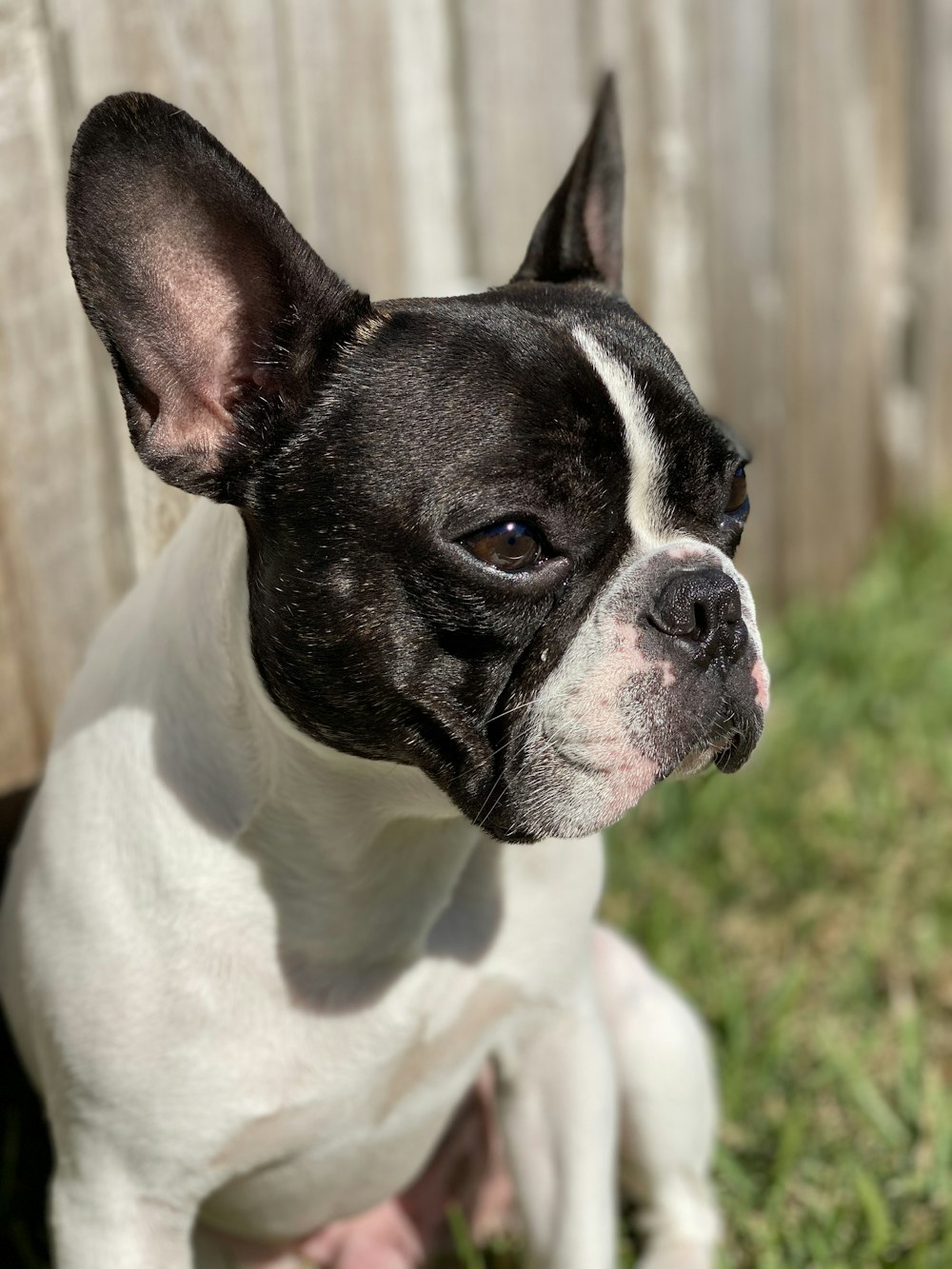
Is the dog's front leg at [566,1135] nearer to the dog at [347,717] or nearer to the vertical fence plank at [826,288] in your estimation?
the dog at [347,717]

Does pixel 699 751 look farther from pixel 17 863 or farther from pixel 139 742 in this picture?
pixel 17 863

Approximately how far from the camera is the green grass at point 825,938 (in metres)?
2.90

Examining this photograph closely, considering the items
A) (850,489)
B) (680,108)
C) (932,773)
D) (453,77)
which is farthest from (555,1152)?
(850,489)

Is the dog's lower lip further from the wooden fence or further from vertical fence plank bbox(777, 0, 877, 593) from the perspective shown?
vertical fence plank bbox(777, 0, 877, 593)

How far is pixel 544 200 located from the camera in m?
4.02

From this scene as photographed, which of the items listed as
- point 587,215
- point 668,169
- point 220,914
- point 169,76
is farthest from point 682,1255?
point 668,169

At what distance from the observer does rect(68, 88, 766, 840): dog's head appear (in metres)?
1.95

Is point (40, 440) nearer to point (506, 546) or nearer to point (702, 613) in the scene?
point (506, 546)

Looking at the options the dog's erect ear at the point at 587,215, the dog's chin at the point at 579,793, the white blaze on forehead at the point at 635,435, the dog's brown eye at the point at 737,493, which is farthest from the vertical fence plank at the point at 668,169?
the dog's chin at the point at 579,793

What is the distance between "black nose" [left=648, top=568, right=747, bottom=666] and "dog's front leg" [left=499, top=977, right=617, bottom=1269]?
82 cm

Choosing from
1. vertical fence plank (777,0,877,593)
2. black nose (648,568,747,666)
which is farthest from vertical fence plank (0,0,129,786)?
vertical fence plank (777,0,877,593)

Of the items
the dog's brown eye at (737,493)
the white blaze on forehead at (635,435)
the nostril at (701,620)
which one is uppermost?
the white blaze on forehead at (635,435)

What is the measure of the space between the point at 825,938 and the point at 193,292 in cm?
228

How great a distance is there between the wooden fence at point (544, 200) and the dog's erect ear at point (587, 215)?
2.43 ft
